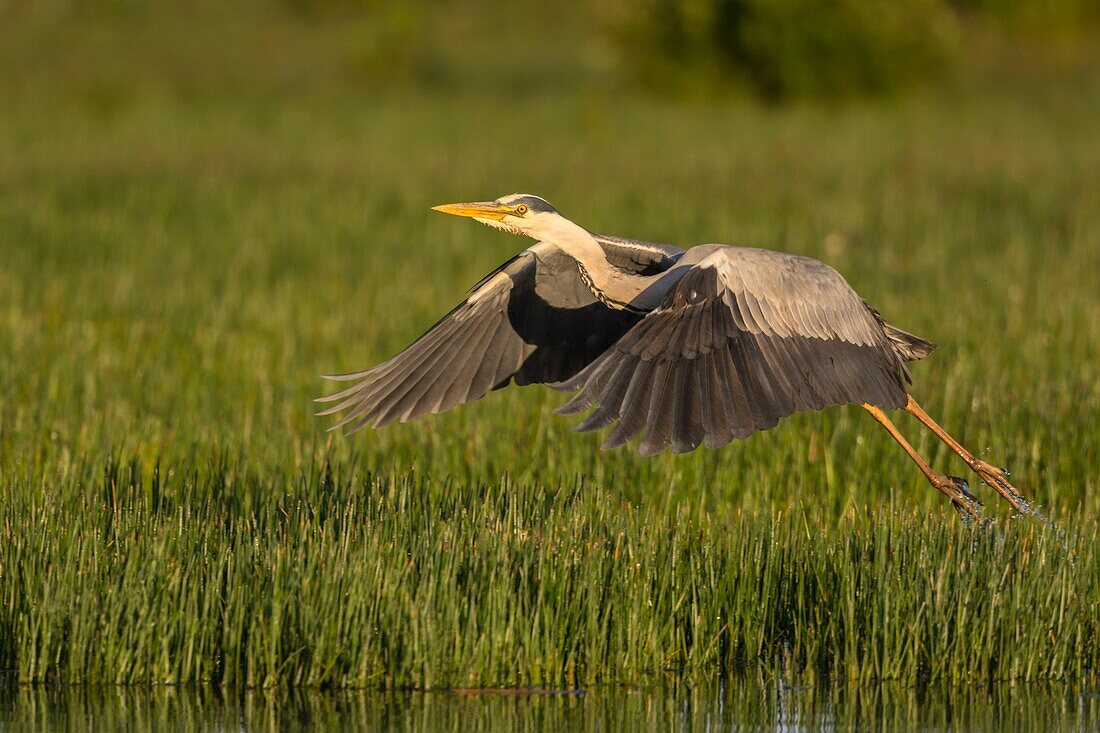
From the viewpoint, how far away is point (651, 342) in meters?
5.74

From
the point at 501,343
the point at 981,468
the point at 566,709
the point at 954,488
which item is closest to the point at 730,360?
the point at 566,709

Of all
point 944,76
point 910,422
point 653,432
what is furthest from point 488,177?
point 944,76

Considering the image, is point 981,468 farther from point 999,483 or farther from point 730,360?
point 730,360

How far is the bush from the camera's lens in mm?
33375

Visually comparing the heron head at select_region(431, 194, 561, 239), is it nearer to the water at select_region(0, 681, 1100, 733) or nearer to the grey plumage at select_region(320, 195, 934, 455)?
the grey plumage at select_region(320, 195, 934, 455)

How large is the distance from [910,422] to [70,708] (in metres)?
5.12

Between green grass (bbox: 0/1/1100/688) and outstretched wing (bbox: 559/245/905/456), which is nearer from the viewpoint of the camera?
green grass (bbox: 0/1/1100/688)

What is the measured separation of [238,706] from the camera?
16.7ft

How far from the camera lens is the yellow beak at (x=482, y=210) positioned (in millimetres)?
6309

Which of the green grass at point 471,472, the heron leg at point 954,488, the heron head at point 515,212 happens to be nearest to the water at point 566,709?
the green grass at point 471,472

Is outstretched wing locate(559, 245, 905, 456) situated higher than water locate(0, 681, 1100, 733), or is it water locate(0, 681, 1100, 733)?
outstretched wing locate(559, 245, 905, 456)

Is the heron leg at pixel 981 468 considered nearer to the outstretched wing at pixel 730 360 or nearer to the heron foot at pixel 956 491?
the heron foot at pixel 956 491

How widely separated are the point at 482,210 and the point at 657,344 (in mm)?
1020

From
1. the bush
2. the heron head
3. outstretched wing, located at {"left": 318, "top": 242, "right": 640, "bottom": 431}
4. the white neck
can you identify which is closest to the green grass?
outstretched wing, located at {"left": 318, "top": 242, "right": 640, "bottom": 431}
